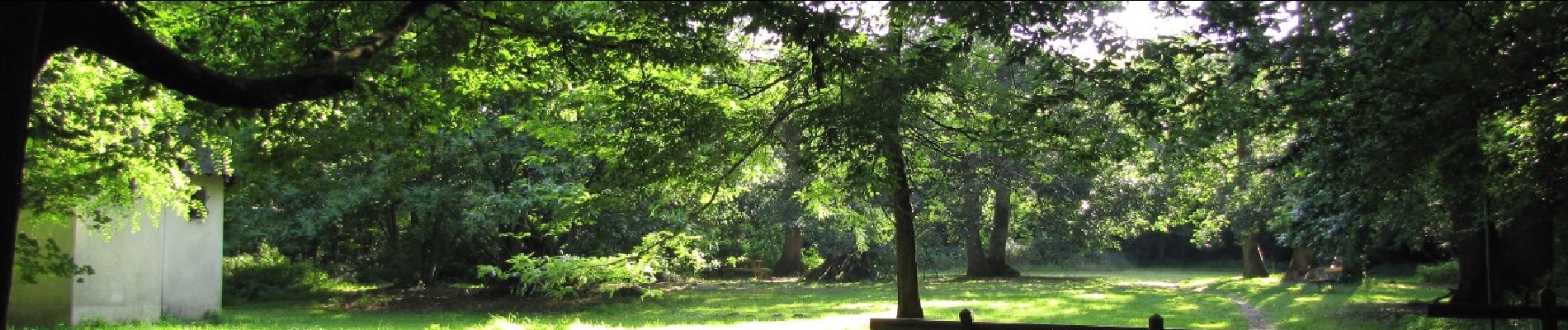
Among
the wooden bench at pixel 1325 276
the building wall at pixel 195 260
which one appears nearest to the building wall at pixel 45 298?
the building wall at pixel 195 260

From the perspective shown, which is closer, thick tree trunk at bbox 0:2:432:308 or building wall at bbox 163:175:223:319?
thick tree trunk at bbox 0:2:432:308

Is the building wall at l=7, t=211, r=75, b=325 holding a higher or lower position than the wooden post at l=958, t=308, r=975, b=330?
lower

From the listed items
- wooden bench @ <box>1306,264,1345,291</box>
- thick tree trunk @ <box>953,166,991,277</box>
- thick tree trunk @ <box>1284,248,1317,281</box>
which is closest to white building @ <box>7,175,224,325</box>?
thick tree trunk @ <box>953,166,991,277</box>

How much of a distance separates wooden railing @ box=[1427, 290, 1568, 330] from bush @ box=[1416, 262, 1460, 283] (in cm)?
2144

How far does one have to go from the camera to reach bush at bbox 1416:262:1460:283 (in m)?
26.3

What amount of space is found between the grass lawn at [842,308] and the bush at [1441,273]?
2.03ft

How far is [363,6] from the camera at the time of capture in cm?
781

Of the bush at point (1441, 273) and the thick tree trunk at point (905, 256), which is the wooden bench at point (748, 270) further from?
the thick tree trunk at point (905, 256)

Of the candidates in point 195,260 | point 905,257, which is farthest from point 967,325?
point 195,260

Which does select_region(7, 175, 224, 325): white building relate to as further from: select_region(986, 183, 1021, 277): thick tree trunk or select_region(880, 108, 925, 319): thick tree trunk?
select_region(986, 183, 1021, 277): thick tree trunk

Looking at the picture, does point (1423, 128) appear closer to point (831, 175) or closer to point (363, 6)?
point (831, 175)

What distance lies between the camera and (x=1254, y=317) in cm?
1747

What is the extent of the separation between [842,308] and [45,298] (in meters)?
13.8

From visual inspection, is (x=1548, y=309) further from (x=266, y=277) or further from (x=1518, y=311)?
(x=266, y=277)
